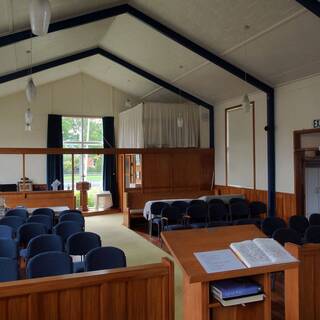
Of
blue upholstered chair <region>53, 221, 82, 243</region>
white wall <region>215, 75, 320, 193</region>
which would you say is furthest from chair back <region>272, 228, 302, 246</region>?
white wall <region>215, 75, 320, 193</region>

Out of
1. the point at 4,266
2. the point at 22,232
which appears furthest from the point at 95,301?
the point at 22,232

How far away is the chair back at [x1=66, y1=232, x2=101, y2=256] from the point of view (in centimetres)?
456

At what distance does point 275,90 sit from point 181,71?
2.63 metres

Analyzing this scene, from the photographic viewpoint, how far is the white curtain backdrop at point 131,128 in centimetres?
1122

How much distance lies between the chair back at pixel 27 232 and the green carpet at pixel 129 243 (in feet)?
5.43

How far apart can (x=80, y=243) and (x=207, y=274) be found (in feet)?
9.29

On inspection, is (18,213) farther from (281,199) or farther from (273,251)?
(281,199)

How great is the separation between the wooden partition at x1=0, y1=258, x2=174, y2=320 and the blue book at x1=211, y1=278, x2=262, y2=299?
0.34 m

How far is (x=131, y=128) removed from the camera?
39.3 feet

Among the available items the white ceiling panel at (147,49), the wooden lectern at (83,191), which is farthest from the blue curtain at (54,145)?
the white ceiling panel at (147,49)

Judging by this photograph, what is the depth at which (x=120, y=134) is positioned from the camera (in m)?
13.1

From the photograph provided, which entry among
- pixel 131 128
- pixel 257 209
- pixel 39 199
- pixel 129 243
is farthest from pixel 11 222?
pixel 131 128

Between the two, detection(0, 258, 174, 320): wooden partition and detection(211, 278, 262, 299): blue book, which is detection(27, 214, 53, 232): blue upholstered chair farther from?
detection(211, 278, 262, 299): blue book

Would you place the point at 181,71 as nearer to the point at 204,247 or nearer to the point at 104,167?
the point at 104,167
